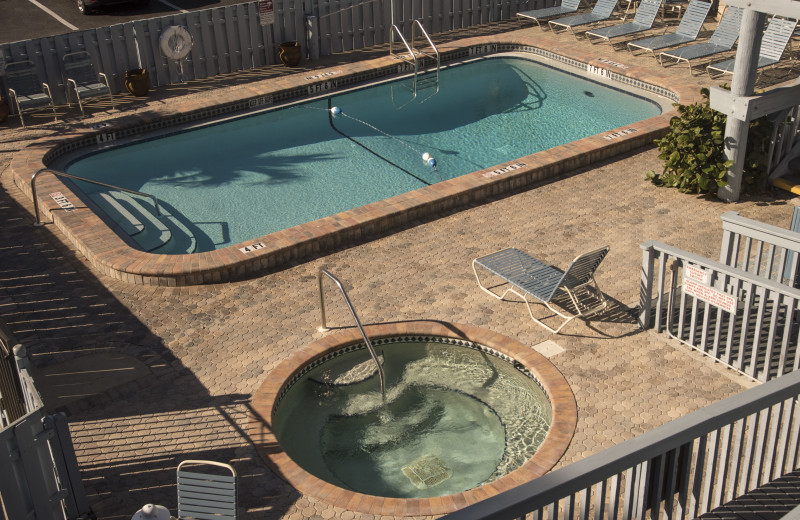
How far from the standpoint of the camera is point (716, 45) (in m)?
16.8

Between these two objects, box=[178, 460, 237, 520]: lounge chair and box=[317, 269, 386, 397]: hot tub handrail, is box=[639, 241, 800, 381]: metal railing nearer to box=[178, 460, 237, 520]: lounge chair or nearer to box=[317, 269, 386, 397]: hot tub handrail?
box=[317, 269, 386, 397]: hot tub handrail

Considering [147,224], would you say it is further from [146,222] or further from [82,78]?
[82,78]

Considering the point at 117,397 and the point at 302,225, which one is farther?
the point at 302,225

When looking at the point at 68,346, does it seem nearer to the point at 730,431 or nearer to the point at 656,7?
the point at 730,431

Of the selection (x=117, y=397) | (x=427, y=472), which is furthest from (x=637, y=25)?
(x=117, y=397)

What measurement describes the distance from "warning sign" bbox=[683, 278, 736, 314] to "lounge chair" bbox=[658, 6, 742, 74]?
9.21 metres

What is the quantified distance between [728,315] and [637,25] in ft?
36.6

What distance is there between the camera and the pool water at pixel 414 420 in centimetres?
759

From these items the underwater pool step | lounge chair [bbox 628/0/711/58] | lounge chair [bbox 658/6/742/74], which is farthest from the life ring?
lounge chair [bbox 658/6/742/74]

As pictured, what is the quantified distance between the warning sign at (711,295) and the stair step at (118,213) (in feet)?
25.1

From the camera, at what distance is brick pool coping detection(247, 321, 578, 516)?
22.6 feet

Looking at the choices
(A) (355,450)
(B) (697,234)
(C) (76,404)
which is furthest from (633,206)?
(C) (76,404)

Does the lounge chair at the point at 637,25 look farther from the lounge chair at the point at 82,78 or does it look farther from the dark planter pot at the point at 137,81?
the lounge chair at the point at 82,78

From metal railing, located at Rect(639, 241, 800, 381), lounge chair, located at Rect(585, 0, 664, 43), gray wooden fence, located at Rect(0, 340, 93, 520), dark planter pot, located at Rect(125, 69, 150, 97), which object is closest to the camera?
gray wooden fence, located at Rect(0, 340, 93, 520)
